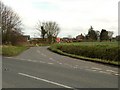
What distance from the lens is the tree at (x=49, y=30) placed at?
114938 millimetres

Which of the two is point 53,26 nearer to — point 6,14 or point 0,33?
point 6,14

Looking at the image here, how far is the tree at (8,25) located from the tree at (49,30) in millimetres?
37149

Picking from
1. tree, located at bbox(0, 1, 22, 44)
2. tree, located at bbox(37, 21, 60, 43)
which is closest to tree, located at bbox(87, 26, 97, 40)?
tree, located at bbox(37, 21, 60, 43)

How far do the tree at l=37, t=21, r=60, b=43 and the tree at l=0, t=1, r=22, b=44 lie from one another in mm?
37149

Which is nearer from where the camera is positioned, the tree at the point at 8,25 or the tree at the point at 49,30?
the tree at the point at 8,25

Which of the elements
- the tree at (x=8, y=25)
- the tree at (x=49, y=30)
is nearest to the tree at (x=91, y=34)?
the tree at (x=49, y=30)

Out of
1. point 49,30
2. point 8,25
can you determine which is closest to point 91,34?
point 49,30

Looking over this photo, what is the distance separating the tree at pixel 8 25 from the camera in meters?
69.8

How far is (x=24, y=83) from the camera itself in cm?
1191

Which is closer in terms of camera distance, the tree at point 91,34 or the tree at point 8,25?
the tree at point 8,25

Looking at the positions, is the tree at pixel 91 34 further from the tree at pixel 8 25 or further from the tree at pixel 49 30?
the tree at pixel 8 25

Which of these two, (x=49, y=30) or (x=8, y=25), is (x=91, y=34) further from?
(x=8, y=25)

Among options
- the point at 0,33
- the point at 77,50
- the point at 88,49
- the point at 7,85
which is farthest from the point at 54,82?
the point at 0,33

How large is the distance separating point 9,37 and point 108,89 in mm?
60864
